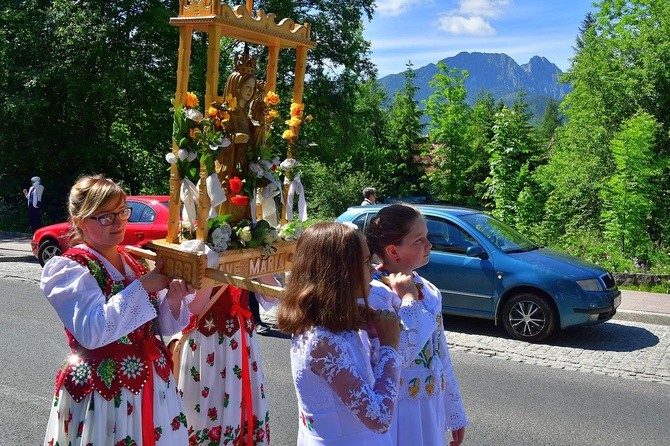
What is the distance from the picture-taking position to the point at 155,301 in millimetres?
2855

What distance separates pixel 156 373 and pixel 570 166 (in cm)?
2018

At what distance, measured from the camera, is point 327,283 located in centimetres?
221

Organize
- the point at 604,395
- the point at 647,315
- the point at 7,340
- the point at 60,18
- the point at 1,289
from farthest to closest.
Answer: the point at 60,18 → the point at 1,289 → the point at 647,315 → the point at 7,340 → the point at 604,395

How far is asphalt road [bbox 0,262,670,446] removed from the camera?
541 cm

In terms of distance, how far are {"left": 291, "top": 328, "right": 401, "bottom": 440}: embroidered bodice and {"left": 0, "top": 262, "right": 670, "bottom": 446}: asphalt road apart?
3100 millimetres

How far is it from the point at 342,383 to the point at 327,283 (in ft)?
1.10

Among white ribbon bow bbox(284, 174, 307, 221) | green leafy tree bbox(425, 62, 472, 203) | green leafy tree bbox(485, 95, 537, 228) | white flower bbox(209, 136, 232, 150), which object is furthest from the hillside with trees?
white flower bbox(209, 136, 232, 150)

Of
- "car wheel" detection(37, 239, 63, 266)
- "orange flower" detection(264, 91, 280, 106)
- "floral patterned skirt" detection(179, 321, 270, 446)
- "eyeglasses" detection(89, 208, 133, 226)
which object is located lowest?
"car wheel" detection(37, 239, 63, 266)

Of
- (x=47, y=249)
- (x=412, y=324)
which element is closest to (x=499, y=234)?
(x=412, y=324)

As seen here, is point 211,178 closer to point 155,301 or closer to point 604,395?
point 155,301

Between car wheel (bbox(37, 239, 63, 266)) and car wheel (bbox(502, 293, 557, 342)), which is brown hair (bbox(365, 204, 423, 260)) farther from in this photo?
car wheel (bbox(37, 239, 63, 266))

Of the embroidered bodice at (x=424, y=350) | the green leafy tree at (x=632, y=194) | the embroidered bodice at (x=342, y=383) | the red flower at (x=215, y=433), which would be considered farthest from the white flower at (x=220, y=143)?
the green leafy tree at (x=632, y=194)

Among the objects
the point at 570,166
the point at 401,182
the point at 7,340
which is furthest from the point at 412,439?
the point at 401,182

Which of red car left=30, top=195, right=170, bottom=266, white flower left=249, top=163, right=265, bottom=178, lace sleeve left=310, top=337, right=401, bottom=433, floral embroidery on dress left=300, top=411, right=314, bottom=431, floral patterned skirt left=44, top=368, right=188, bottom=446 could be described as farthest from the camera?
red car left=30, top=195, right=170, bottom=266
